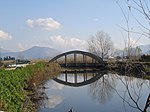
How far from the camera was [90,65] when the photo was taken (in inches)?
2039

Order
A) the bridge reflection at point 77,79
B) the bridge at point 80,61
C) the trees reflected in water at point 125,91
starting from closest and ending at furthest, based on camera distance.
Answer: the trees reflected in water at point 125,91 < the bridge reflection at point 77,79 < the bridge at point 80,61

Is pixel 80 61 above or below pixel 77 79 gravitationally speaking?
above

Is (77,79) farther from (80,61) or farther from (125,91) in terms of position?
(125,91)

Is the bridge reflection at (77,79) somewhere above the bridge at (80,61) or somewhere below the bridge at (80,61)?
below

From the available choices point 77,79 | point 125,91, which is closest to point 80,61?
point 77,79

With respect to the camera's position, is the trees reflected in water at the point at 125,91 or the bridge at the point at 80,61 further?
the bridge at the point at 80,61

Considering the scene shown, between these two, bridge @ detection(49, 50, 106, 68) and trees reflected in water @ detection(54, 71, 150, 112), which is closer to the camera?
trees reflected in water @ detection(54, 71, 150, 112)

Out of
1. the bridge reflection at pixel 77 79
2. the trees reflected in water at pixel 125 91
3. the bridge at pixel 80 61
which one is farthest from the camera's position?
the bridge at pixel 80 61

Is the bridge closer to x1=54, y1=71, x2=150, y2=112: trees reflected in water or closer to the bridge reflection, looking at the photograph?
the bridge reflection

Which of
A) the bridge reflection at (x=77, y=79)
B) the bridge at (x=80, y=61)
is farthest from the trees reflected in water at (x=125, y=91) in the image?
the bridge at (x=80, y=61)

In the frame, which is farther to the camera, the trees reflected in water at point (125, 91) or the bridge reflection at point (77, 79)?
the bridge reflection at point (77, 79)

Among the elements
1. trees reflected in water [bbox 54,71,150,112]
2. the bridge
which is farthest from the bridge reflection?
the bridge

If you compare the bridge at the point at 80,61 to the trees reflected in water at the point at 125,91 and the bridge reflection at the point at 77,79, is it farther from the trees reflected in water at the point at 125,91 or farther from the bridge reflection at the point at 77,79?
the trees reflected in water at the point at 125,91

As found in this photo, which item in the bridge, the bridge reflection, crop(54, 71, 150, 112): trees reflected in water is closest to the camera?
crop(54, 71, 150, 112): trees reflected in water
